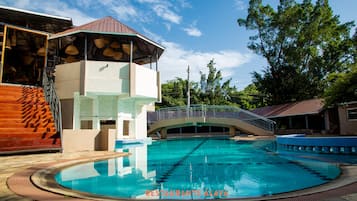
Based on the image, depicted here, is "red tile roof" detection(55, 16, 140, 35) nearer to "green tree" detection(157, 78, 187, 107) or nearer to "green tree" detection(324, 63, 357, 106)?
"green tree" detection(324, 63, 357, 106)

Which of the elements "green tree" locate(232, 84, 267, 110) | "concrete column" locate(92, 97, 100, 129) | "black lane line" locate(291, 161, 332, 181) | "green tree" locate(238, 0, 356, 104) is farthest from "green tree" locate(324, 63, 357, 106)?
"green tree" locate(232, 84, 267, 110)

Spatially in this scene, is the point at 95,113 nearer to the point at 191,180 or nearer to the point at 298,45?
the point at 191,180

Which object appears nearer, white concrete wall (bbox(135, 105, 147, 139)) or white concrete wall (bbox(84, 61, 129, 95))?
white concrete wall (bbox(84, 61, 129, 95))

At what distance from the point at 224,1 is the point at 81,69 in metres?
8.54

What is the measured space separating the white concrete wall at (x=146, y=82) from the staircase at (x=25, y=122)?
5209 millimetres

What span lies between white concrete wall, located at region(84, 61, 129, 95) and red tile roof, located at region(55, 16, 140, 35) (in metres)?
1.84

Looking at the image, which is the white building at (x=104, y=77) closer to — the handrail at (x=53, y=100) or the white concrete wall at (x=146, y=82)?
the white concrete wall at (x=146, y=82)

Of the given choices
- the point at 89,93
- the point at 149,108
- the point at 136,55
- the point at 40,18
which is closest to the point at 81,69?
the point at 89,93

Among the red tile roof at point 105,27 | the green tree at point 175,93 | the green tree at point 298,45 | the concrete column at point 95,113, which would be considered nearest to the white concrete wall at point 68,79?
the concrete column at point 95,113

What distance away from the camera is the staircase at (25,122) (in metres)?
8.66

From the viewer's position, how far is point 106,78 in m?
14.9

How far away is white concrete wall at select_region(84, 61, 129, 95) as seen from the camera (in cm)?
1469

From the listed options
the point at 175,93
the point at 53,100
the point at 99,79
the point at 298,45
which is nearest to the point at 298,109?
the point at 298,45

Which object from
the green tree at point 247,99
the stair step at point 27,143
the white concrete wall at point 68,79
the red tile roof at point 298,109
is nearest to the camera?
the stair step at point 27,143
